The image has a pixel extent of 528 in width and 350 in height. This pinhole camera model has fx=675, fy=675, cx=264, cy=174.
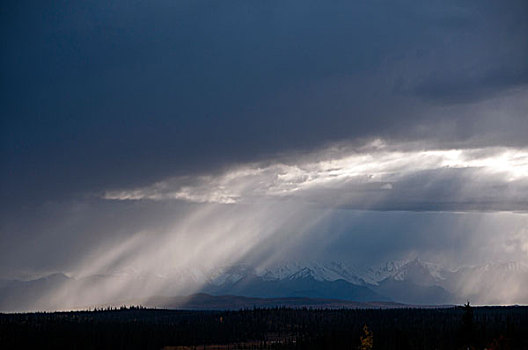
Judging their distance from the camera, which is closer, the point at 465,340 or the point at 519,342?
the point at 465,340

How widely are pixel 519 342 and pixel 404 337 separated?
1830 inches

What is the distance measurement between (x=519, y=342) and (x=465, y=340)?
34.8 metres

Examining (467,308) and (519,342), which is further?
(519,342)

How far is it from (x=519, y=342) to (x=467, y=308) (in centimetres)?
4276

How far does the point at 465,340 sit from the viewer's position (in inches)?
5837

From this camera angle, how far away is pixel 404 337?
145875mm

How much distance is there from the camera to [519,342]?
174m

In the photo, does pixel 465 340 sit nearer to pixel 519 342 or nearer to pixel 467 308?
pixel 467 308

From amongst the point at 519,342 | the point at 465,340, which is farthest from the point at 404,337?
the point at 519,342

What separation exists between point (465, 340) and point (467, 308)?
1046cm

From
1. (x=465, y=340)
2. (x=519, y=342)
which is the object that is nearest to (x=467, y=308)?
(x=465, y=340)

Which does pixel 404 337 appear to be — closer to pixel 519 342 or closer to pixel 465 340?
pixel 465 340
